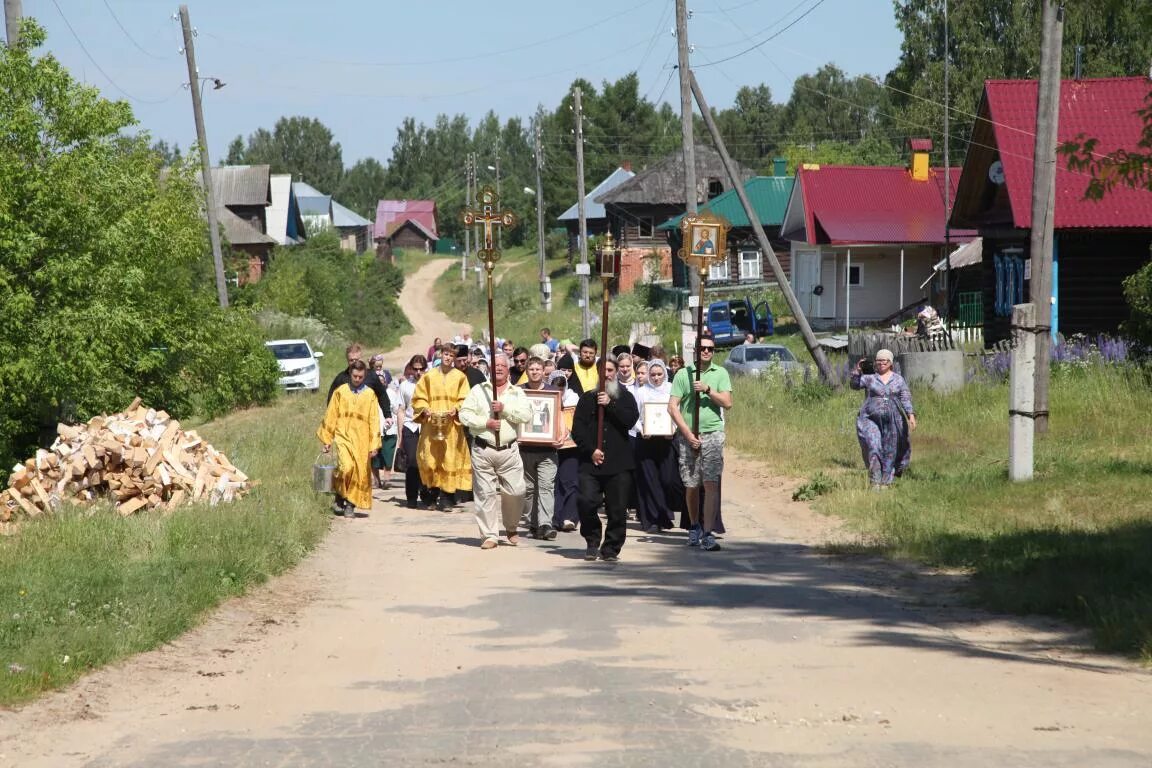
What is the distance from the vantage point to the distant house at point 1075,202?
2978cm

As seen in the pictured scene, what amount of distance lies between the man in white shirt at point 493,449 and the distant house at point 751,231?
149ft

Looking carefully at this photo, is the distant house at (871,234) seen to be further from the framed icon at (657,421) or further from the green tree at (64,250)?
the framed icon at (657,421)

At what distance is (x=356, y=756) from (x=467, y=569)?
6.20m

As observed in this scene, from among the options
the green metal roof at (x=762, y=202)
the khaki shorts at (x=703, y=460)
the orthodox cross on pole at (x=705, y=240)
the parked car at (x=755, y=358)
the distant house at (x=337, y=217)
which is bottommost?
the khaki shorts at (x=703, y=460)

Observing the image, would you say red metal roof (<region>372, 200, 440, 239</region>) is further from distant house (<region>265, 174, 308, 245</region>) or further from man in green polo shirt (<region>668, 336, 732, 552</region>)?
man in green polo shirt (<region>668, 336, 732, 552</region>)

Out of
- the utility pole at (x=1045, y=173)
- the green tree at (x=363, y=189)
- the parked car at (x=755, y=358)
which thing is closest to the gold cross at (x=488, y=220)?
the utility pole at (x=1045, y=173)

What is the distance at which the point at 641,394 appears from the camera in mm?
15680

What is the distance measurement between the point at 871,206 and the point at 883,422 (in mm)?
31651

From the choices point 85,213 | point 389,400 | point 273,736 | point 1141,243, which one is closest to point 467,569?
point 273,736

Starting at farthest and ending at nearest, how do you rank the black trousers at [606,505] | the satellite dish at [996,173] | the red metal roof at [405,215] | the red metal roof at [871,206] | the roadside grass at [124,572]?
1. the red metal roof at [405,215]
2. the red metal roof at [871,206]
3. the satellite dish at [996,173]
4. the black trousers at [606,505]
5. the roadside grass at [124,572]

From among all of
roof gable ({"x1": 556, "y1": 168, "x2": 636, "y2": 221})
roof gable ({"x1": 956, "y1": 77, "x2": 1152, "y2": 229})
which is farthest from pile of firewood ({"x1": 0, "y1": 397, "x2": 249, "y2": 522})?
roof gable ({"x1": 556, "y1": 168, "x2": 636, "y2": 221})

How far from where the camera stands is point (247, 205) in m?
73.8

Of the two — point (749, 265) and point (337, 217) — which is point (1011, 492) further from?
point (337, 217)

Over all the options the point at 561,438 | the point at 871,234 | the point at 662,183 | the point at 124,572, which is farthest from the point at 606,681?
the point at 662,183
